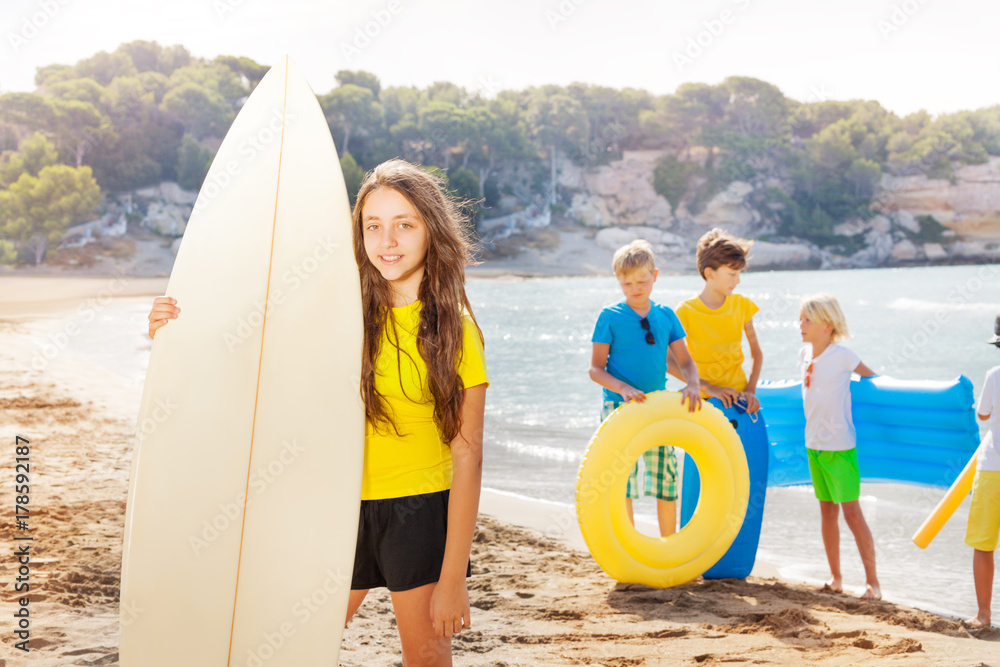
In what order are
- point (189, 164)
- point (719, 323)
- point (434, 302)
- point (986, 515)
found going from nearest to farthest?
1. point (434, 302)
2. point (986, 515)
3. point (719, 323)
4. point (189, 164)

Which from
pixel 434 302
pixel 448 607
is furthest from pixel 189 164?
pixel 448 607

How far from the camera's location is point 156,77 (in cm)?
4800

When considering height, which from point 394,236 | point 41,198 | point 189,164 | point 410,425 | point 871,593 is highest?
point 189,164

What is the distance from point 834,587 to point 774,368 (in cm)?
1268

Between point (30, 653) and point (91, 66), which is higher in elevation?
point (91, 66)

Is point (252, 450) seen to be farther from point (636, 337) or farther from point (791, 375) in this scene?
point (791, 375)

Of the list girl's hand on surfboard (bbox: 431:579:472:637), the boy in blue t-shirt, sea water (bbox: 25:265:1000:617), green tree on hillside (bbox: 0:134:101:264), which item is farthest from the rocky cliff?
girl's hand on surfboard (bbox: 431:579:472:637)

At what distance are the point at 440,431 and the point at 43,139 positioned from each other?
155ft

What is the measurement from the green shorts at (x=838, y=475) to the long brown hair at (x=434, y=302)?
2.32m

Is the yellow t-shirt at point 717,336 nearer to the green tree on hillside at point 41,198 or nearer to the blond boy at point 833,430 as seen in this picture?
the blond boy at point 833,430

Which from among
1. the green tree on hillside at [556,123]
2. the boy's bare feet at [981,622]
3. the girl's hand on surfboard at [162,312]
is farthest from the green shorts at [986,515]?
the green tree on hillside at [556,123]

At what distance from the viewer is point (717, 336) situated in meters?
3.43

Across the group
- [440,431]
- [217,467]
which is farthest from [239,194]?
[440,431]

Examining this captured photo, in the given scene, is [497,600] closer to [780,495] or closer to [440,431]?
[440,431]
